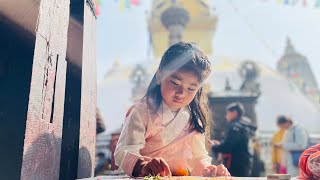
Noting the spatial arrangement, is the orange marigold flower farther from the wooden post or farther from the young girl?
the wooden post

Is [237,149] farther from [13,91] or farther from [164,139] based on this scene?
[13,91]

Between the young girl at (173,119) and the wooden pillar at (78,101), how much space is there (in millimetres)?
616

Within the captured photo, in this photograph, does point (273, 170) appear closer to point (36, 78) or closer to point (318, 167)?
point (318, 167)

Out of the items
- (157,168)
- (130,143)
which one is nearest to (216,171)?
(157,168)

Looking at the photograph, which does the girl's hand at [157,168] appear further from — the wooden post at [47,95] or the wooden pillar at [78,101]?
the wooden pillar at [78,101]

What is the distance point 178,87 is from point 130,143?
0.73 m

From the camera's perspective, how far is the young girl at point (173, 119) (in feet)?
10.5

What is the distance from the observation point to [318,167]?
255 cm

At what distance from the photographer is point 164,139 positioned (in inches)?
130

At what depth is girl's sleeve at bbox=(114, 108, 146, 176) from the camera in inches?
115

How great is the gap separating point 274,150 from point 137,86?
9490 mm

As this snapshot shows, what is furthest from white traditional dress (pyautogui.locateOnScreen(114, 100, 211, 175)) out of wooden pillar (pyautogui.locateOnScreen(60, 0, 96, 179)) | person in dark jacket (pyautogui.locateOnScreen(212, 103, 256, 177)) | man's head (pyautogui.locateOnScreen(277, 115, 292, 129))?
man's head (pyautogui.locateOnScreen(277, 115, 292, 129))

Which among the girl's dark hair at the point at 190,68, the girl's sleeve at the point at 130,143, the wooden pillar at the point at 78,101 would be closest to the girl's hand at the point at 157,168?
the girl's sleeve at the point at 130,143

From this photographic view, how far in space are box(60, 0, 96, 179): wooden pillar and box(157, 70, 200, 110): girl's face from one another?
3.09ft
